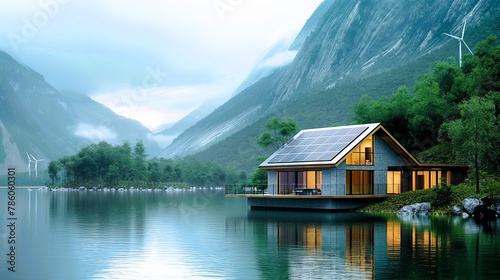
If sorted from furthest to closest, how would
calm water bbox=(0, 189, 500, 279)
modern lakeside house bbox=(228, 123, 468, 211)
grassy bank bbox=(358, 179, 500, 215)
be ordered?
1. modern lakeside house bbox=(228, 123, 468, 211)
2. grassy bank bbox=(358, 179, 500, 215)
3. calm water bbox=(0, 189, 500, 279)

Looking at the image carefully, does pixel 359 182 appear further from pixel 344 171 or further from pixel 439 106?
pixel 439 106

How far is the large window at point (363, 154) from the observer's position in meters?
55.3

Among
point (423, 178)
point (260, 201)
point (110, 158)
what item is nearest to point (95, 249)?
point (260, 201)

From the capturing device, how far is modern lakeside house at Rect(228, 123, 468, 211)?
5384 cm

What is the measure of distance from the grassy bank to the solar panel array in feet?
17.4

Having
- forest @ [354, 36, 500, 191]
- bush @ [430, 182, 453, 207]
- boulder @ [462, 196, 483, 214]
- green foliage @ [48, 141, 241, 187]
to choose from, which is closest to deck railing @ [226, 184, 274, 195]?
forest @ [354, 36, 500, 191]

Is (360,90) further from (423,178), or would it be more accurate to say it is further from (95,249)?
(95,249)

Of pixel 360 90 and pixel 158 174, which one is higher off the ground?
pixel 360 90

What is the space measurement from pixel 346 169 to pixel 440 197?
28.0ft

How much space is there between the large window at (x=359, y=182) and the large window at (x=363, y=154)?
0.76m

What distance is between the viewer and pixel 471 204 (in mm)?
45125

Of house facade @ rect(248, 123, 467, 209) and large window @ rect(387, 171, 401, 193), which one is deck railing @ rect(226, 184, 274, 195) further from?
large window @ rect(387, 171, 401, 193)

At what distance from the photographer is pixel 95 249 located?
25.8 m

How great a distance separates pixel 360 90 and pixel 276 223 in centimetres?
13775
